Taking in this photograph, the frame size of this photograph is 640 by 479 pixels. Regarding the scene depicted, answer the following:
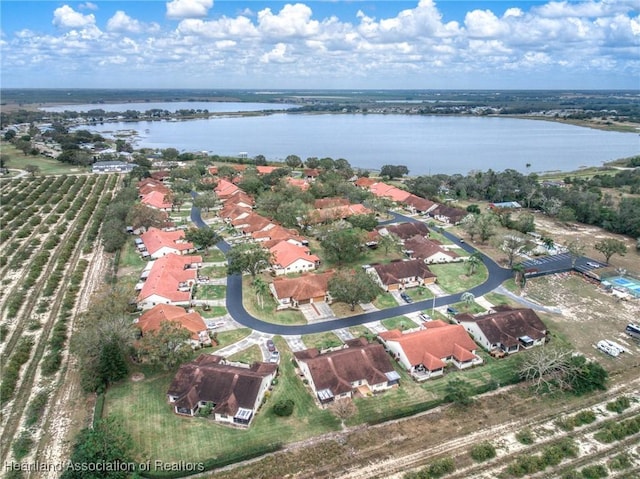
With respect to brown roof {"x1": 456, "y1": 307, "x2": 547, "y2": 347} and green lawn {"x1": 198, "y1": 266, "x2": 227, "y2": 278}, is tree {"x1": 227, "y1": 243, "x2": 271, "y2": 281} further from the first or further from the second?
brown roof {"x1": 456, "y1": 307, "x2": 547, "y2": 347}

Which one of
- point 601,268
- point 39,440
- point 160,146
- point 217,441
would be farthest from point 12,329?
point 160,146

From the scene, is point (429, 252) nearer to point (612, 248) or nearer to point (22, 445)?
point (612, 248)

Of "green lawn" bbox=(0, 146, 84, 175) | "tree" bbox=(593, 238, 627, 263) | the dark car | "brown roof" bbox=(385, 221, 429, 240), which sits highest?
"green lawn" bbox=(0, 146, 84, 175)

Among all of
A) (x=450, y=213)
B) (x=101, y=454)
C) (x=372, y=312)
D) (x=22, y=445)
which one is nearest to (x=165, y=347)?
(x=101, y=454)

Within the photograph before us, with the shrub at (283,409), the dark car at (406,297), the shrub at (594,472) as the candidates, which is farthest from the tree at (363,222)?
the shrub at (594,472)

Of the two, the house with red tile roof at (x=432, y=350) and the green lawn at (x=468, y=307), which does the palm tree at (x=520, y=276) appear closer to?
the green lawn at (x=468, y=307)

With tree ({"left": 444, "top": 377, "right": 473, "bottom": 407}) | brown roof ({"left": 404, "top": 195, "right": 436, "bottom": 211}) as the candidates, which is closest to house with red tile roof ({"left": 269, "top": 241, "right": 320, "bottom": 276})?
tree ({"left": 444, "top": 377, "right": 473, "bottom": 407})
